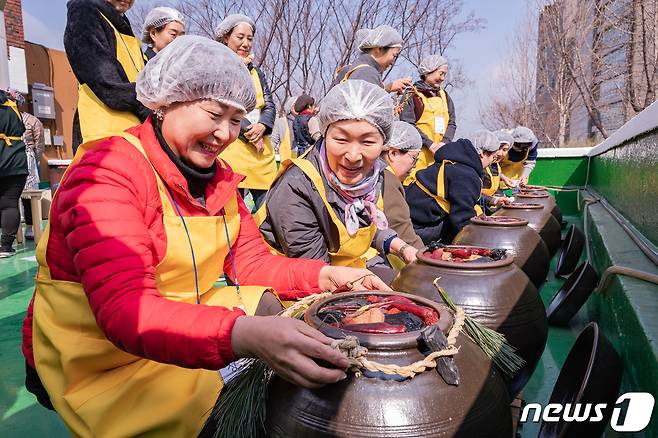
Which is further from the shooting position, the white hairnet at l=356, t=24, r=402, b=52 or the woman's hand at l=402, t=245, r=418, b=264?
the white hairnet at l=356, t=24, r=402, b=52

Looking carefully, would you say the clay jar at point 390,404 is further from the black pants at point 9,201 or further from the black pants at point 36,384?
the black pants at point 9,201

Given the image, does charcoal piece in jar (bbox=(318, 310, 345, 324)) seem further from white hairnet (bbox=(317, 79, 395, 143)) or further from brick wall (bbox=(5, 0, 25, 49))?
brick wall (bbox=(5, 0, 25, 49))

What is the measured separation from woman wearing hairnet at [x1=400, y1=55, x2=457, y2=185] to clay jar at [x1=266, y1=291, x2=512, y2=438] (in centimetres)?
461

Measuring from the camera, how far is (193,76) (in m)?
1.53

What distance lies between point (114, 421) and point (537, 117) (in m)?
23.1

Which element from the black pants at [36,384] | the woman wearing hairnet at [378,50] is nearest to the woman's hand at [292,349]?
the black pants at [36,384]

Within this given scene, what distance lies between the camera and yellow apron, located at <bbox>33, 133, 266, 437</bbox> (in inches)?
55.0

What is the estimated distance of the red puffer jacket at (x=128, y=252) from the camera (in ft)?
4.10

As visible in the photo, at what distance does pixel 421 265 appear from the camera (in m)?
2.26

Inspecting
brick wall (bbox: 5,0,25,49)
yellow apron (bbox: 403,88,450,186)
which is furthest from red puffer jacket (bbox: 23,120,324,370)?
brick wall (bbox: 5,0,25,49)

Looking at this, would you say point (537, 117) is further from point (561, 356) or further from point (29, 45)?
point (561, 356)

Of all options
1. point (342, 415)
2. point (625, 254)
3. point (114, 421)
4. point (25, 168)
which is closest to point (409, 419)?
point (342, 415)

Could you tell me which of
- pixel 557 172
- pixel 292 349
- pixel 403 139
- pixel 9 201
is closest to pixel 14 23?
pixel 9 201

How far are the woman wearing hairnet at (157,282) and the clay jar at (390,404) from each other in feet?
0.32
